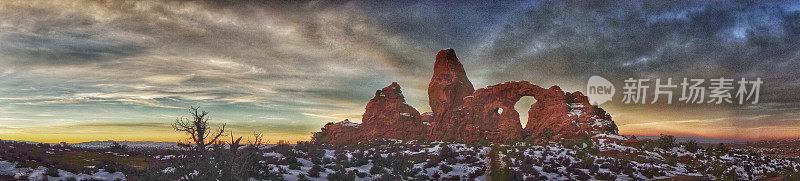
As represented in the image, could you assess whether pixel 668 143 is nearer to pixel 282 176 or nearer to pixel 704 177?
pixel 704 177

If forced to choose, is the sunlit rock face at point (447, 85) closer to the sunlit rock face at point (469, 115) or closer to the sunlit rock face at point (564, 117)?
the sunlit rock face at point (469, 115)

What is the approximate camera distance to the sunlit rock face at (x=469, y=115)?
38.9 metres

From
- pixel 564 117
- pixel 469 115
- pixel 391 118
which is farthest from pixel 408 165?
pixel 391 118

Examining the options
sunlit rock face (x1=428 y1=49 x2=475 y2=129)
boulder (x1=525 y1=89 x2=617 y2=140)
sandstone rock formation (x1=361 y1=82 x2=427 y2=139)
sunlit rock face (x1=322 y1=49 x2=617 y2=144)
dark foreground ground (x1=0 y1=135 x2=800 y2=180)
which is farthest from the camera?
sunlit rock face (x1=428 y1=49 x2=475 y2=129)

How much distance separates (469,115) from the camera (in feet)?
155

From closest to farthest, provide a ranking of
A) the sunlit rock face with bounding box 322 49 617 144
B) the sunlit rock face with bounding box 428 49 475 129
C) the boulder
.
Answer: the boulder < the sunlit rock face with bounding box 322 49 617 144 < the sunlit rock face with bounding box 428 49 475 129

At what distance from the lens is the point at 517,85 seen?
4516 centimetres

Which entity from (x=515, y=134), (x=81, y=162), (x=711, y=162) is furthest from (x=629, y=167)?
(x=81, y=162)

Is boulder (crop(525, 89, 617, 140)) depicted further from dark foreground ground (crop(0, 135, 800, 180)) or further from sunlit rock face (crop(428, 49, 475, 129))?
sunlit rock face (crop(428, 49, 475, 129))

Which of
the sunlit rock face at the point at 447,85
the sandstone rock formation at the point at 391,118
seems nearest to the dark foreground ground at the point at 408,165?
the sandstone rock formation at the point at 391,118

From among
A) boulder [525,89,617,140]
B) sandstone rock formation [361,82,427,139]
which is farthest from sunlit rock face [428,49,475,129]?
boulder [525,89,617,140]

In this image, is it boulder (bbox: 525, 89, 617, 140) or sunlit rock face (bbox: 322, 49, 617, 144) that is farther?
sunlit rock face (bbox: 322, 49, 617, 144)

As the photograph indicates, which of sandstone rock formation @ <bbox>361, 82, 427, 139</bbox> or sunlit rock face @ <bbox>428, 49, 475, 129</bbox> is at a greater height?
sunlit rock face @ <bbox>428, 49, 475, 129</bbox>

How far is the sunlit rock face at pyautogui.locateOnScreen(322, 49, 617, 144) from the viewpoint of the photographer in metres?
38.9
